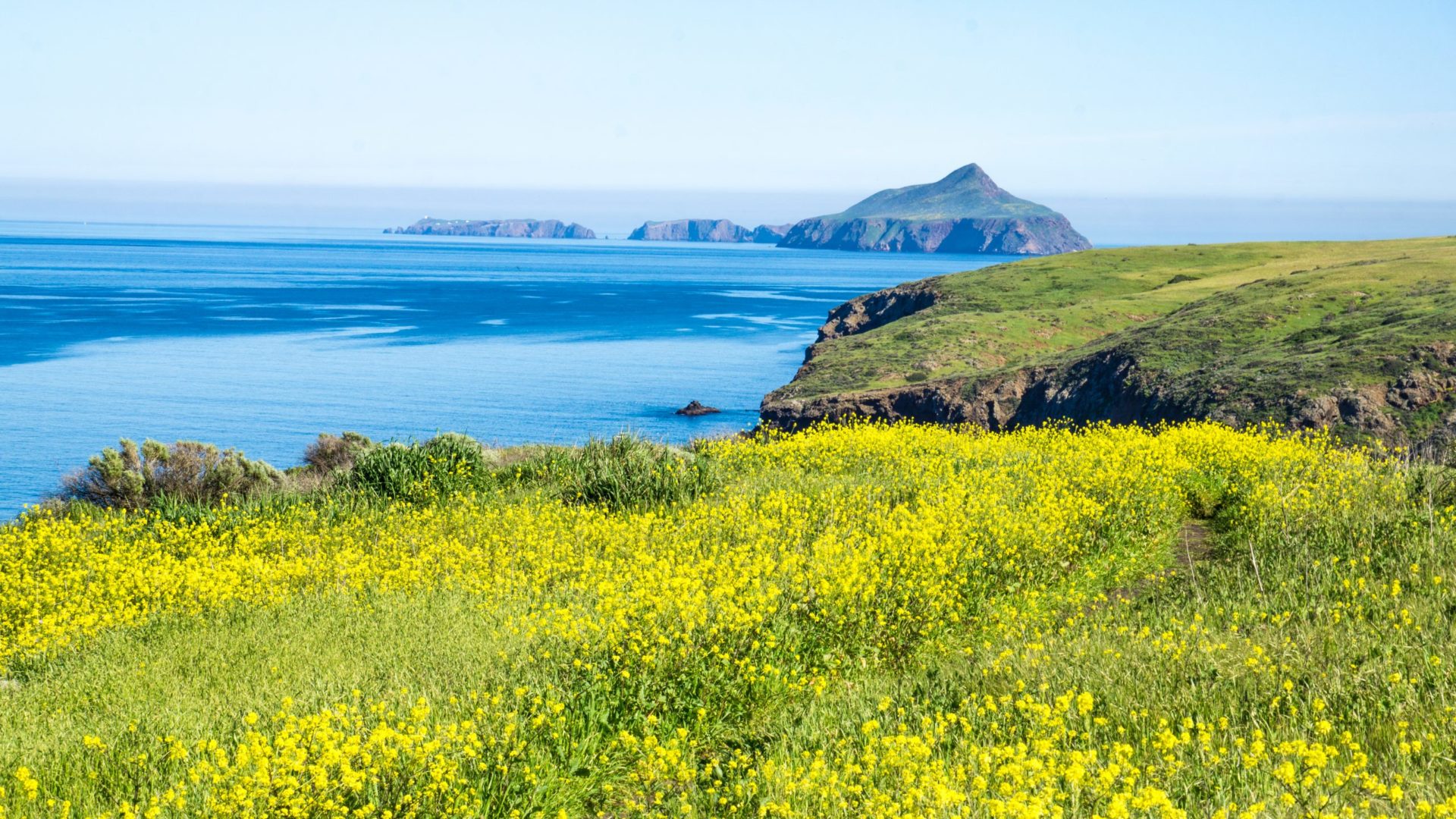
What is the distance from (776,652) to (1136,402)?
121 ft

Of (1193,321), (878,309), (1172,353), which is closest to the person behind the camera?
(1172,353)

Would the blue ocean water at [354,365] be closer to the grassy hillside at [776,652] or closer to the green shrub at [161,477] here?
the green shrub at [161,477]

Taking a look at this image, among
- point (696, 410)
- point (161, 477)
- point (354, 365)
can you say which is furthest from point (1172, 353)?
point (354, 365)

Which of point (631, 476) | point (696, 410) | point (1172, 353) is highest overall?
point (631, 476)

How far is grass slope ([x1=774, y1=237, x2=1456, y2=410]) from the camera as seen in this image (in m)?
37.5

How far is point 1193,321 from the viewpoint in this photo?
51125 millimetres

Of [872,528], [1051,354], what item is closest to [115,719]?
[872,528]

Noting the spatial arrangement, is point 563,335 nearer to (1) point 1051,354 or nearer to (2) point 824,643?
(1) point 1051,354

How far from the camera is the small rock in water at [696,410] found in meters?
67.1

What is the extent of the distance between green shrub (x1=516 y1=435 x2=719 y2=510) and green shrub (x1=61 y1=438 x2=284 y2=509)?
6649 millimetres

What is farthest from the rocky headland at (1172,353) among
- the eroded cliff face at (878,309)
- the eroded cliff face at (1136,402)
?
the eroded cliff face at (878,309)

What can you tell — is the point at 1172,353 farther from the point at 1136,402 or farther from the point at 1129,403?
the point at 1136,402

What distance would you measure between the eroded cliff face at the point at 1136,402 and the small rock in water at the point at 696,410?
9.44m

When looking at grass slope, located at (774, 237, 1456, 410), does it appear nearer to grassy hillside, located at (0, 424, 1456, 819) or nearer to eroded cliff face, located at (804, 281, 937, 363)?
eroded cliff face, located at (804, 281, 937, 363)
